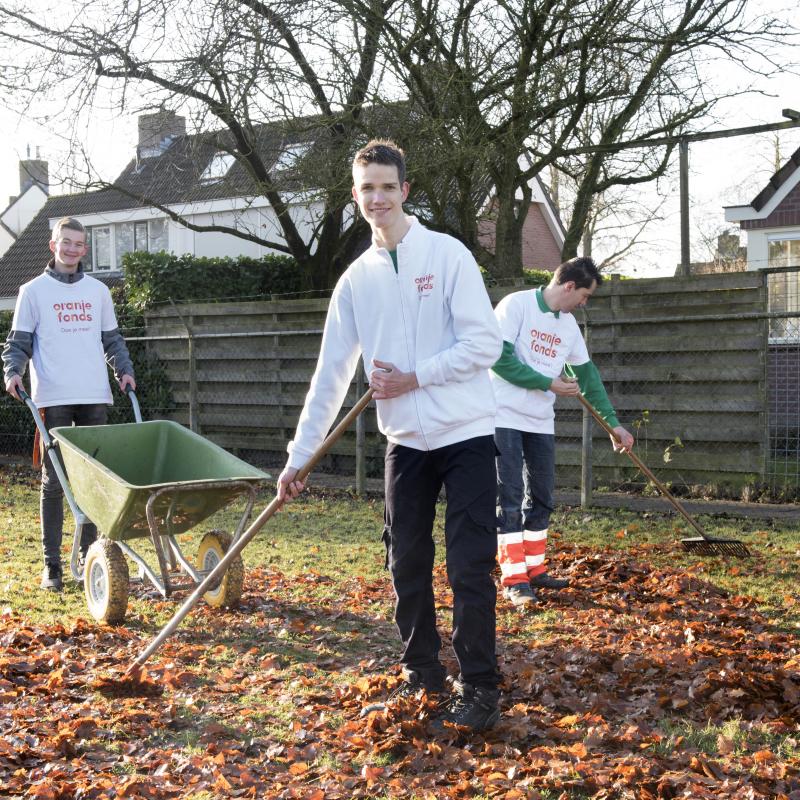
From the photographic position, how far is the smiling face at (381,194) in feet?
12.2

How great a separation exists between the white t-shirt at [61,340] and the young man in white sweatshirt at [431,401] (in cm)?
300

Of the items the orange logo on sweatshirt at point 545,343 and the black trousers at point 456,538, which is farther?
the orange logo on sweatshirt at point 545,343

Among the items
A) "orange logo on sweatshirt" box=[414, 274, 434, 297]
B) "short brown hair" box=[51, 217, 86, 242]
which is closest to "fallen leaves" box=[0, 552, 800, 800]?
"orange logo on sweatshirt" box=[414, 274, 434, 297]

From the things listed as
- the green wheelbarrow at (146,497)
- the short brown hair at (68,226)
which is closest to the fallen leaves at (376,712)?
the green wheelbarrow at (146,497)

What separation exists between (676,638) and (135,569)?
4.31 metres

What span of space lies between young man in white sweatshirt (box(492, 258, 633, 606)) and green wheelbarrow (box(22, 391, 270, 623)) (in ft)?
4.63

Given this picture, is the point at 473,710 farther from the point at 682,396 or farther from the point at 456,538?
the point at 682,396

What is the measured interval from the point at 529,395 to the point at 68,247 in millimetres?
2889

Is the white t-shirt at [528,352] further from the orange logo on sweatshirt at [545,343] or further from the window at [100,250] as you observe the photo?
the window at [100,250]

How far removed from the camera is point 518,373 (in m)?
5.64

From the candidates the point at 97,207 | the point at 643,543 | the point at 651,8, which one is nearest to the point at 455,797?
the point at 643,543

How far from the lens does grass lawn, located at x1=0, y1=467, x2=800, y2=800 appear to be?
330 centimetres

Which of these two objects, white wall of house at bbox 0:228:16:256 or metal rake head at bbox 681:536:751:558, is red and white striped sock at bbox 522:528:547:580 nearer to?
metal rake head at bbox 681:536:751:558

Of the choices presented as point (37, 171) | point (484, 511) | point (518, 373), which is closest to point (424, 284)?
point (484, 511)
